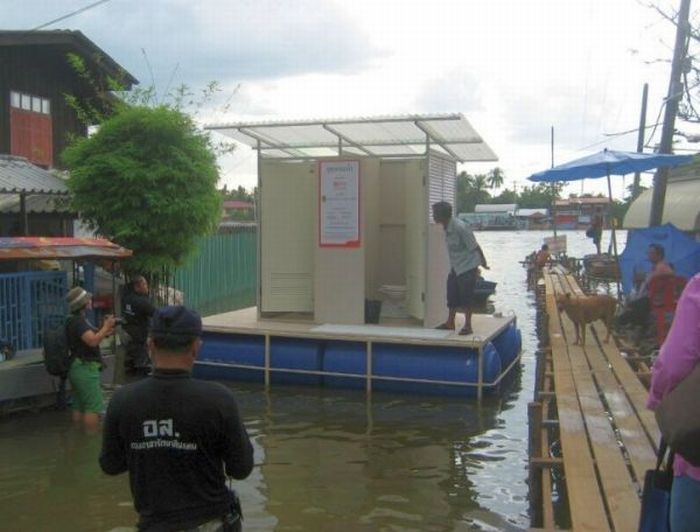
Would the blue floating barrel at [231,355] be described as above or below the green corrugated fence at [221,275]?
below

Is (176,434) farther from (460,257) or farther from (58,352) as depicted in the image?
(460,257)

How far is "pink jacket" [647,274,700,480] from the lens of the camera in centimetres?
287

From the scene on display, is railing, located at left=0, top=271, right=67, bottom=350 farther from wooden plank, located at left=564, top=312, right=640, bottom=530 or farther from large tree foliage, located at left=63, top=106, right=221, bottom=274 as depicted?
wooden plank, located at left=564, top=312, right=640, bottom=530


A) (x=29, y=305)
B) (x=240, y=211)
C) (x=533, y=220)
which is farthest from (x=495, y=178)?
(x=29, y=305)

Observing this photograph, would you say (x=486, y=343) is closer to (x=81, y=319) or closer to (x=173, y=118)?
(x=81, y=319)

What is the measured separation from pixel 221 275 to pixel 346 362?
9233mm

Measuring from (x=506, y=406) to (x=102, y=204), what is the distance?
22.5ft

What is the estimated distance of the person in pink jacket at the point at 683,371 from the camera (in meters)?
2.86

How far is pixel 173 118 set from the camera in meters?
13.1

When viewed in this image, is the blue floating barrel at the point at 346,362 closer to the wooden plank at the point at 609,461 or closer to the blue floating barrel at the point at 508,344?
the blue floating barrel at the point at 508,344

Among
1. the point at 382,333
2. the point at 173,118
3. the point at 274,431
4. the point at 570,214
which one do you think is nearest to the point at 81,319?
the point at 274,431

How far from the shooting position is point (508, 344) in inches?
467

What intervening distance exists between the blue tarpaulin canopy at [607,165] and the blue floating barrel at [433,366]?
149 inches

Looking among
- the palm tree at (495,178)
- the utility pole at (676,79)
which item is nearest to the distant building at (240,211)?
the utility pole at (676,79)
